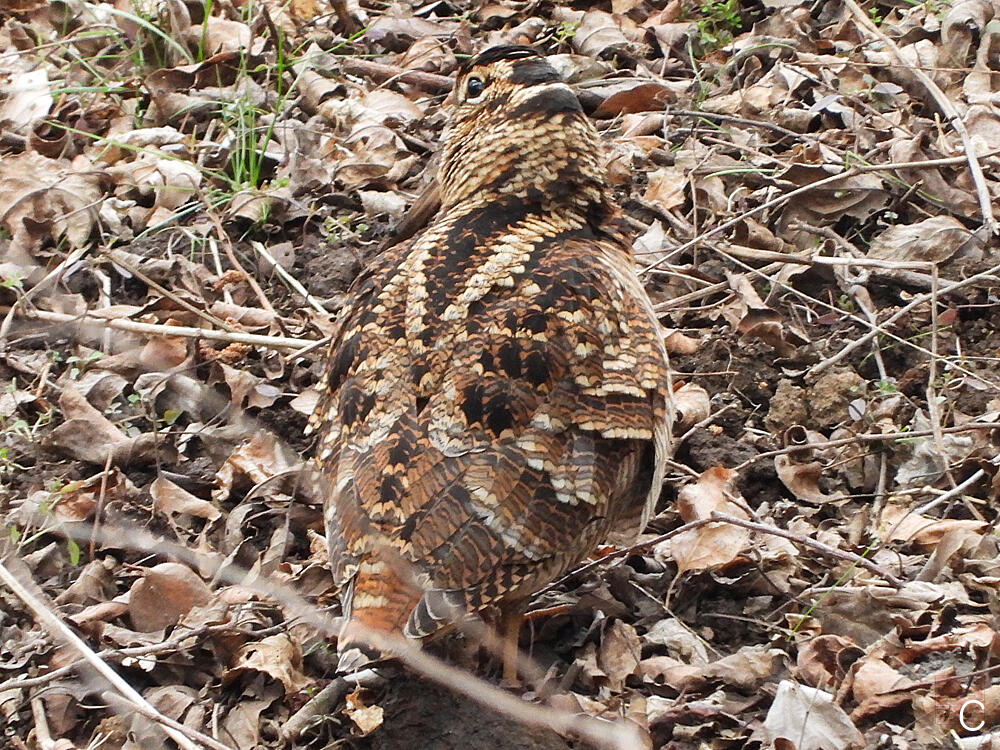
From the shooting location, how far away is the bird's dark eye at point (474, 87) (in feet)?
15.9

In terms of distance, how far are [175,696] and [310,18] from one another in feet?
16.5

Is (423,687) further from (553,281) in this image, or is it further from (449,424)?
(553,281)

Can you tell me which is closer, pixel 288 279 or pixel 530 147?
pixel 530 147

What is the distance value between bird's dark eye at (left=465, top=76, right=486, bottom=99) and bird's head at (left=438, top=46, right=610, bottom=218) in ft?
0.22

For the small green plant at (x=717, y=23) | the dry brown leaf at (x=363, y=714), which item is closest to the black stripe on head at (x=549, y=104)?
the dry brown leaf at (x=363, y=714)

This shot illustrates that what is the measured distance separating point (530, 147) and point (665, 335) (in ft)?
4.26

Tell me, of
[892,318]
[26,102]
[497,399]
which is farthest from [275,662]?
[26,102]

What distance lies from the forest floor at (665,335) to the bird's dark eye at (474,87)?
4.11 ft

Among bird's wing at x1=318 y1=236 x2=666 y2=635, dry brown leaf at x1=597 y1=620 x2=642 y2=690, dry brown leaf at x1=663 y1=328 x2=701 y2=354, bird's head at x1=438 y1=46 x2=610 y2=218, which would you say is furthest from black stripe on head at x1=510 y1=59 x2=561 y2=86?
dry brown leaf at x1=597 y1=620 x2=642 y2=690

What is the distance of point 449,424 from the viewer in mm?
3680

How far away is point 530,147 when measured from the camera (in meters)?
4.52

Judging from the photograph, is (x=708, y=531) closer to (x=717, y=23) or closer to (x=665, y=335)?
(x=665, y=335)

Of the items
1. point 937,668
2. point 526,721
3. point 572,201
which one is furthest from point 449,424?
point 937,668

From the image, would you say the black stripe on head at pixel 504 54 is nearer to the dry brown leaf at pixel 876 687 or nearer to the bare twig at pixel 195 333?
the bare twig at pixel 195 333
